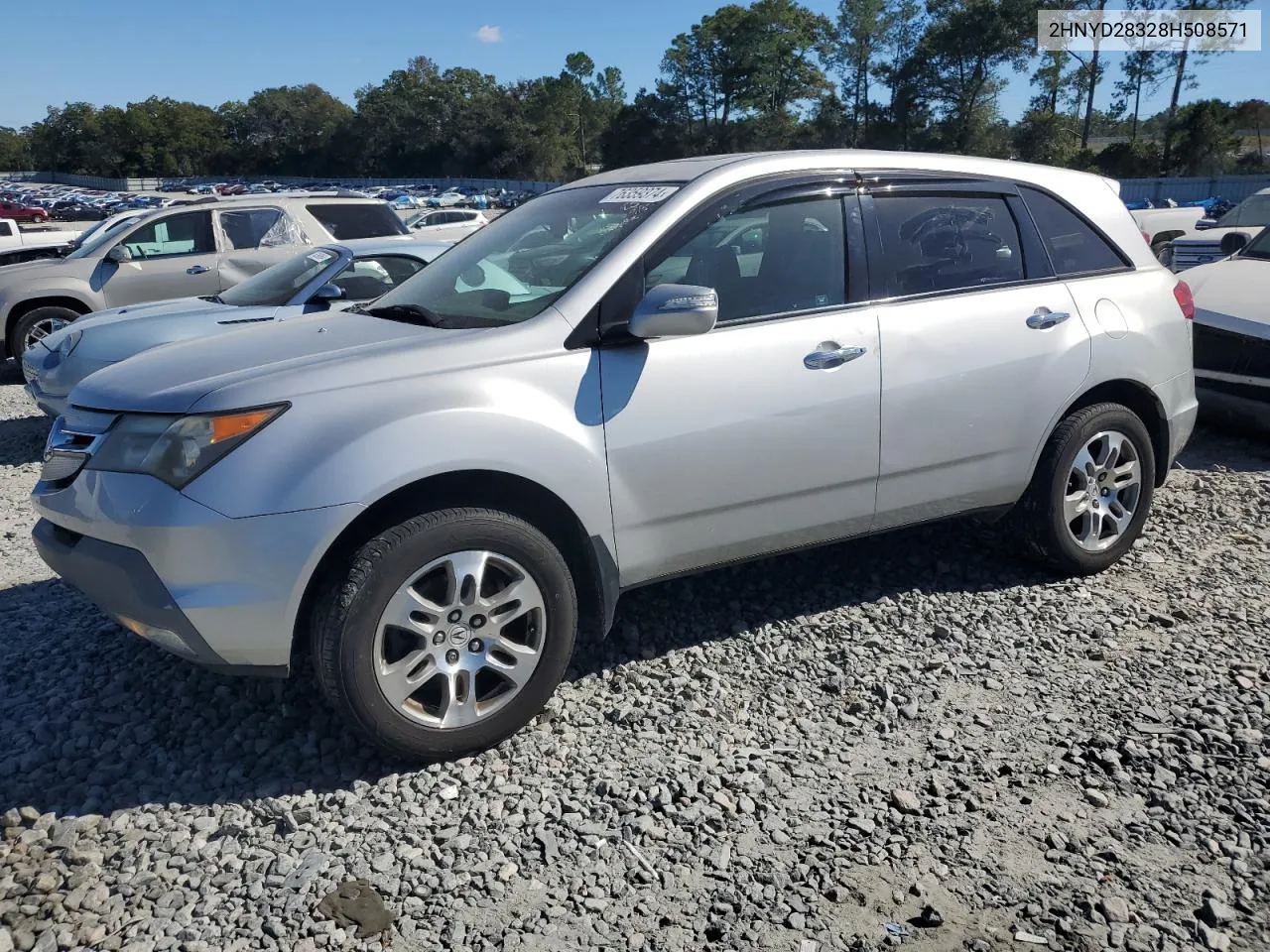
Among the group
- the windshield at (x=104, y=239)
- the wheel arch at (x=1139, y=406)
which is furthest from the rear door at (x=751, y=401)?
the windshield at (x=104, y=239)

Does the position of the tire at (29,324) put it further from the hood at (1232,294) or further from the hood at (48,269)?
the hood at (1232,294)

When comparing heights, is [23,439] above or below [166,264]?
below

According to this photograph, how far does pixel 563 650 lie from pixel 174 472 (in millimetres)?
1299

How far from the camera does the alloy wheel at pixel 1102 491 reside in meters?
4.50

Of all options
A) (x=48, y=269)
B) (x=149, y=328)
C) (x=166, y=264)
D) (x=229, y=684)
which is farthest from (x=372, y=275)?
(x=48, y=269)

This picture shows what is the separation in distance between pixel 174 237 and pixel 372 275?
13.0 feet

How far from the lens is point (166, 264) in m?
10.2

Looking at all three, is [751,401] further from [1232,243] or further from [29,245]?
[29,245]

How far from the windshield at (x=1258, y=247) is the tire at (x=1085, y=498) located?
14.7ft

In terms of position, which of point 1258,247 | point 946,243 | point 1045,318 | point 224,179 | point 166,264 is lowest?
point 224,179

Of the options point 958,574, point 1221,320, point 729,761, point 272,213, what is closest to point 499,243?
point 729,761

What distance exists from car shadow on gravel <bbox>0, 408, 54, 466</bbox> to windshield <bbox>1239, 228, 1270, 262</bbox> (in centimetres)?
909

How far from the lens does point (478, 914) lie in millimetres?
2650

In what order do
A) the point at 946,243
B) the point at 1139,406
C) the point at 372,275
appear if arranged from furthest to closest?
the point at 372,275 < the point at 1139,406 < the point at 946,243
